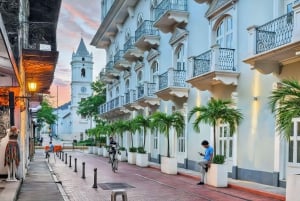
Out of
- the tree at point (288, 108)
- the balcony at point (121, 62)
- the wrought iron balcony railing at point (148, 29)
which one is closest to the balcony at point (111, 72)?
the balcony at point (121, 62)

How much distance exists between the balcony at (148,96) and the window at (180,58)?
9.62 feet

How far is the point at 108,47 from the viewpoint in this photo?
48.8 meters

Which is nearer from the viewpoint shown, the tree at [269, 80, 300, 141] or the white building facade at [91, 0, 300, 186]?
the tree at [269, 80, 300, 141]

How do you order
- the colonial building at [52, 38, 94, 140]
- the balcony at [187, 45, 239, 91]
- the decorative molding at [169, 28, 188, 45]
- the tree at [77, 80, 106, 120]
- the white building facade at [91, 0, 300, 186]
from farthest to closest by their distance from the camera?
1. the colonial building at [52, 38, 94, 140]
2. the tree at [77, 80, 106, 120]
3. the decorative molding at [169, 28, 188, 45]
4. the balcony at [187, 45, 239, 91]
5. the white building facade at [91, 0, 300, 186]

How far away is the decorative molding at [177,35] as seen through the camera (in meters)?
23.2

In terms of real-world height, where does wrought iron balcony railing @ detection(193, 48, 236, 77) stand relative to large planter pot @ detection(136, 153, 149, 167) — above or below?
above

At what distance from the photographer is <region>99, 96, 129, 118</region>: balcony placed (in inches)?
1469

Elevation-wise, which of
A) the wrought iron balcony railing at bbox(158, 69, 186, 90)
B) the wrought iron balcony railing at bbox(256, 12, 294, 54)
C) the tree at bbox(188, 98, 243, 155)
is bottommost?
the tree at bbox(188, 98, 243, 155)

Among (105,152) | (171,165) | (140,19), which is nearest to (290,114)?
(171,165)

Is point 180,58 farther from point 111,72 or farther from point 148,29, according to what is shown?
point 111,72

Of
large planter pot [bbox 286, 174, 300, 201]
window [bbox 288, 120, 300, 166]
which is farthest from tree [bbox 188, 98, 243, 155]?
large planter pot [bbox 286, 174, 300, 201]

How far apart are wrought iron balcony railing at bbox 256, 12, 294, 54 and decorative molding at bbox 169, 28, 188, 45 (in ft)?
27.7

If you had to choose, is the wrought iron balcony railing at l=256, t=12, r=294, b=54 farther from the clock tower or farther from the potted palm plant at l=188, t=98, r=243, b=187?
the clock tower

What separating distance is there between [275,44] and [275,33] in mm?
397
